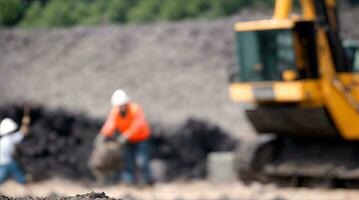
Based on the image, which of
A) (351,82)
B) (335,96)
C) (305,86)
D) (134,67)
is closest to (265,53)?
(305,86)

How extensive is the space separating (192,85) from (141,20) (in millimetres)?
6192

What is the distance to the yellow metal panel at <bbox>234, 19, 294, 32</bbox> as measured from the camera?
10.8 m

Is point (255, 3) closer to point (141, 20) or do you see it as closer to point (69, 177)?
point (141, 20)

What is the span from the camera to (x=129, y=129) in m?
13.2

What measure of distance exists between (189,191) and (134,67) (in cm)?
758

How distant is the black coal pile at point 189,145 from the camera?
15031 millimetres

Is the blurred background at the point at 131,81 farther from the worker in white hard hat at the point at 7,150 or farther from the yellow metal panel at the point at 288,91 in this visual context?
the yellow metal panel at the point at 288,91

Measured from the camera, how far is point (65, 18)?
23.0 m

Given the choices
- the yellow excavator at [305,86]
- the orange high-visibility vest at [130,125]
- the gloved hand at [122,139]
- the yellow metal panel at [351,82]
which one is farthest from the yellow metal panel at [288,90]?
the gloved hand at [122,139]

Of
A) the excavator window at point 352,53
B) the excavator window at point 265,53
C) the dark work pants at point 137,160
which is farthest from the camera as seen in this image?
the dark work pants at point 137,160

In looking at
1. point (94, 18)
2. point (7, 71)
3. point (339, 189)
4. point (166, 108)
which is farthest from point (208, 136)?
point (94, 18)

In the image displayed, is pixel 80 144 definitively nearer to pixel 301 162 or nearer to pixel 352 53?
pixel 301 162

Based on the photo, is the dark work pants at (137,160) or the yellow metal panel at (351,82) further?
the dark work pants at (137,160)

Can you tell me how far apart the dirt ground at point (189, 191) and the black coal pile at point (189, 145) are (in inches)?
17.7
